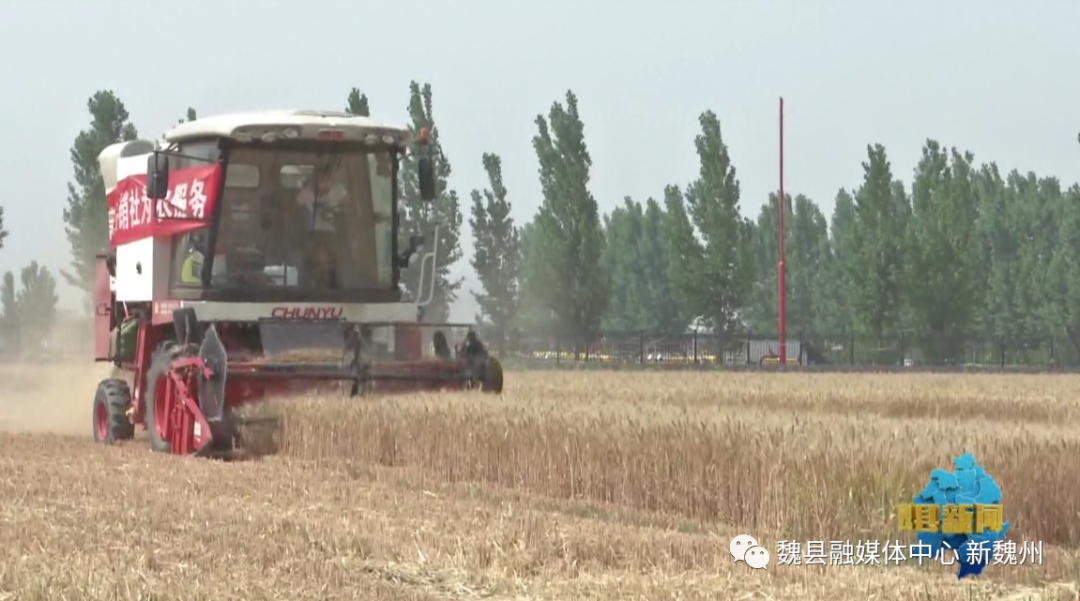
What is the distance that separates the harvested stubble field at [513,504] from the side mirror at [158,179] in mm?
2228

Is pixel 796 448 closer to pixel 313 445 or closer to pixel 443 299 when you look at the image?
pixel 313 445

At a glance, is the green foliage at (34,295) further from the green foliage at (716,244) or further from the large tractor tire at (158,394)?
the large tractor tire at (158,394)

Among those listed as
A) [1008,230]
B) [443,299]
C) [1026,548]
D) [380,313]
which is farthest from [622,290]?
[1026,548]

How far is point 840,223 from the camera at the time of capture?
289ft

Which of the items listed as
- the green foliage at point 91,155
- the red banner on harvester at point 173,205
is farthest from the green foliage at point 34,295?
the red banner on harvester at point 173,205

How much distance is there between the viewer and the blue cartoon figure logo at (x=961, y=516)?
289 inches

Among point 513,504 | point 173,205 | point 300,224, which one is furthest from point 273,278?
point 513,504

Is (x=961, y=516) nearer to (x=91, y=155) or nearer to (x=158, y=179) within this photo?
(x=158, y=179)

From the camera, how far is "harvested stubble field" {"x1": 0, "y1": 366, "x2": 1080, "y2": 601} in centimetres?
681

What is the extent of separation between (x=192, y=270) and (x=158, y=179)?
3.09 feet

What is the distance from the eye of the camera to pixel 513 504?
9.80 meters

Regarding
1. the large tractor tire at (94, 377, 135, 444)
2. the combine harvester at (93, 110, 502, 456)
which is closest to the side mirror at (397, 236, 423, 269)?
the combine harvester at (93, 110, 502, 456)

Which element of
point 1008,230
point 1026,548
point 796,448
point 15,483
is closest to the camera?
point 1026,548

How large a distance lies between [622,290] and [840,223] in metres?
12.8
